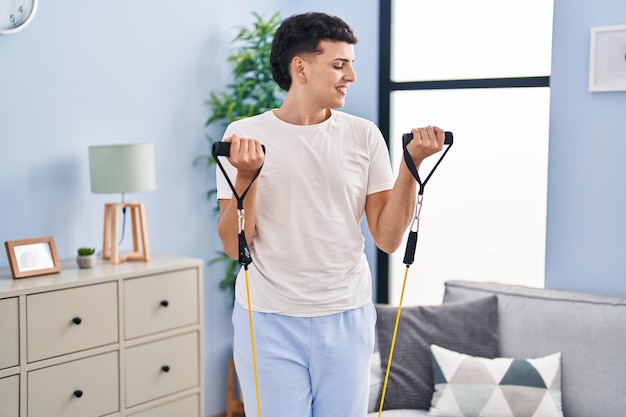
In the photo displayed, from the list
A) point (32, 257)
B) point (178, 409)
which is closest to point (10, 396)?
point (32, 257)

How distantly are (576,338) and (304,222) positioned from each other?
1345mm

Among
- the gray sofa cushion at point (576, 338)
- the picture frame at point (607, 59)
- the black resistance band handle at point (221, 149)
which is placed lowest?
the gray sofa cushion at point (576, 338)

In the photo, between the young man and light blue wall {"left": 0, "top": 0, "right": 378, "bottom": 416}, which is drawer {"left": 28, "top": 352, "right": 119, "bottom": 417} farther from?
the young man

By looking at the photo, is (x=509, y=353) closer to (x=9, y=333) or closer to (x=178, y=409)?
(x=178, y=409)

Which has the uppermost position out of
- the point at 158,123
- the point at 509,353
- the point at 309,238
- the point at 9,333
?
the point at 158,123

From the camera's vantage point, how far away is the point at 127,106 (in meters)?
3.12

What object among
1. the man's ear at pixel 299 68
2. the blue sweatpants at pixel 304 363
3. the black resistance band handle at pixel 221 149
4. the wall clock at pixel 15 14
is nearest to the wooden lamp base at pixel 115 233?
the wall clock at pixel 15 14

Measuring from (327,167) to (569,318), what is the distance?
4.40ft

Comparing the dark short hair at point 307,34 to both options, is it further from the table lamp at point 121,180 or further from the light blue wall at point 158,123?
the light blue wall at point 158,123

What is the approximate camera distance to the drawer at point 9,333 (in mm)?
2381

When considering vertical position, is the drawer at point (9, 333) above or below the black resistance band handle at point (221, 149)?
below

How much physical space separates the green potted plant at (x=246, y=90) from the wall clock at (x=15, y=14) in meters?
0.90

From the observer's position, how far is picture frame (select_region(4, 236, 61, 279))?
2557 mm

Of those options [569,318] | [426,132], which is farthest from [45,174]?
[569,318]
